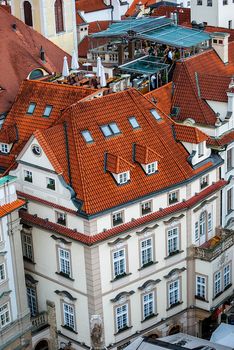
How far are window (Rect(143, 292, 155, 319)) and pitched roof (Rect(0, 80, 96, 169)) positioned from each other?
14.9 m

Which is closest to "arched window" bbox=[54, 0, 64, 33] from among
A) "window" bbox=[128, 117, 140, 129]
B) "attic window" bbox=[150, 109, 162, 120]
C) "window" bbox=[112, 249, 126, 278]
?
"attic window" bbox=[150, 109, 162, 120]

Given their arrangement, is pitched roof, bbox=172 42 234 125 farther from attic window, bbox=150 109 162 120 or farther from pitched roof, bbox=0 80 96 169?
pitched roof, bbox=0 80 96 169

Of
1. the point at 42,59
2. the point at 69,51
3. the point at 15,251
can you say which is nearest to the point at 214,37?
the point at 42,59

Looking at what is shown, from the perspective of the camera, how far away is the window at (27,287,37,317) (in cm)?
6245

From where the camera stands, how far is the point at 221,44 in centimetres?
7375

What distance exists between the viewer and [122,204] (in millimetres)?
56281

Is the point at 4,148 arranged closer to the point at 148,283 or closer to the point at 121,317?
the point at 148,283

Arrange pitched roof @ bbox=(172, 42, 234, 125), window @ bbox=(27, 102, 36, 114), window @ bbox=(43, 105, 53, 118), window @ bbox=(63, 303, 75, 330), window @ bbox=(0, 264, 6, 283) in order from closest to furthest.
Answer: window @ bbox=(0, 264, 6, 283) → window @ bbox=(63, 303, 75, 330) → window @ bbox=(43, 105, 53, 118) → window @ bbox=(27, 102, 36, 114) → pitched roof @ bbox=(172, 42, 234, 125)

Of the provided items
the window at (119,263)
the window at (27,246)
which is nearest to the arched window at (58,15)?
the window at (27,246)

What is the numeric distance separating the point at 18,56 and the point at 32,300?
24.3m

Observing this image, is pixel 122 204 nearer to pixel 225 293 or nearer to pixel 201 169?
pixel 201 169

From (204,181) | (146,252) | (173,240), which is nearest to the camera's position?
(146,252)

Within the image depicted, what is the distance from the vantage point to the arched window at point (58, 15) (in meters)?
90.1

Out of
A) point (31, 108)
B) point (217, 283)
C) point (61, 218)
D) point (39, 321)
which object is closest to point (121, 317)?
point (39, 321)
